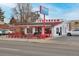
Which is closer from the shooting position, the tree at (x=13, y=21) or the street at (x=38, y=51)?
the street at (x=38, y=51)

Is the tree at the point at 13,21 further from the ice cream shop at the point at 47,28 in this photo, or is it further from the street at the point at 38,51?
the street at the point at 38,51

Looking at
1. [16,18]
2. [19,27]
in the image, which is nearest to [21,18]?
[16,18]

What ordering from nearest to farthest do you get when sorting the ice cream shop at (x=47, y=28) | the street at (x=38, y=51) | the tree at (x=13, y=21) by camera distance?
the street at (x=38, y=51)
the ice cream shop at (x=47, y=28)
the tree at (x=13, y=21)

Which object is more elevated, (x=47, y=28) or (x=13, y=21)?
(x=13, y=21)

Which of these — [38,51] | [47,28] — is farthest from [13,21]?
[38,51]

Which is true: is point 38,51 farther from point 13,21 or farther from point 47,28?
point 13,21

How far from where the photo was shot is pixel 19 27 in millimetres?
53812

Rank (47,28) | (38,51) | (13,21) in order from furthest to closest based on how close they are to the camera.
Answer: (13,21), (47,28), (38,51)

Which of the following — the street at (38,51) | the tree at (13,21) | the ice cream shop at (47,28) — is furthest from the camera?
the tree at (13,21)

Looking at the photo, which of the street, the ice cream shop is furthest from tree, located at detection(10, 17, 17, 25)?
the street

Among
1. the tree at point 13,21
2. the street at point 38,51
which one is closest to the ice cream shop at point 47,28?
the tree at point 13,21

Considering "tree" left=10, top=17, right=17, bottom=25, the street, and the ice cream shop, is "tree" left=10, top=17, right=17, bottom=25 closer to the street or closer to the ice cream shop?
the ice cream shop

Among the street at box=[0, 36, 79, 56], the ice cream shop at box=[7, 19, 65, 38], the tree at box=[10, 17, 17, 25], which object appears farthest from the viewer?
the tree at box=[10, 17, 17, 25]

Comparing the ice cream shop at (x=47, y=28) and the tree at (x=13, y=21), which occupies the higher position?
the tree at (x=13, y=21)
